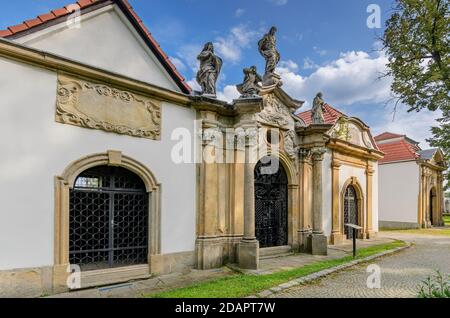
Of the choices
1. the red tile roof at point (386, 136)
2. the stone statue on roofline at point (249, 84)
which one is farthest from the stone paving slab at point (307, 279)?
the red tile roof at point (386, 136)

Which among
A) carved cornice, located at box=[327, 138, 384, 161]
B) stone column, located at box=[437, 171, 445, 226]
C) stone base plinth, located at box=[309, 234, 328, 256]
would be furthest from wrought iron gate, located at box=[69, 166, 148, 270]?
stone column, located at box=[437, 171, 445, 226]

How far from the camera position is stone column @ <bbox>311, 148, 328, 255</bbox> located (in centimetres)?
959

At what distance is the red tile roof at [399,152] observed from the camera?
22031 millimetres

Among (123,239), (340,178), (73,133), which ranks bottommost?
(123,239)

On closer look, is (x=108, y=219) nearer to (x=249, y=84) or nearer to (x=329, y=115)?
(x=249, y=84)

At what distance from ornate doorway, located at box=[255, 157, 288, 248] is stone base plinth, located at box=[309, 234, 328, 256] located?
2.85ft

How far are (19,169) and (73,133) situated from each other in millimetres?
1103

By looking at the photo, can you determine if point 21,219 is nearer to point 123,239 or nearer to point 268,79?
point 123,239

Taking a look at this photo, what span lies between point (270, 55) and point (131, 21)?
14.1 ft

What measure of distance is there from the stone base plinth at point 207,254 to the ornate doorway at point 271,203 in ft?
6.21

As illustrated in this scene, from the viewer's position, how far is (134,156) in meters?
6.50

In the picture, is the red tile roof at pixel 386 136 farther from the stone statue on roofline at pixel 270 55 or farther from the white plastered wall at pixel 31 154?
the white plastered wall at pixel 31 154

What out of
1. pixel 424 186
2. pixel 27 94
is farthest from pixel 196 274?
pixel 424 186

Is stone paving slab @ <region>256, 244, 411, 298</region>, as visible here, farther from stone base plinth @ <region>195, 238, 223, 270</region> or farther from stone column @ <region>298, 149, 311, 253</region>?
stone base plinth @ <region>195, 238, 223, 270</region>
